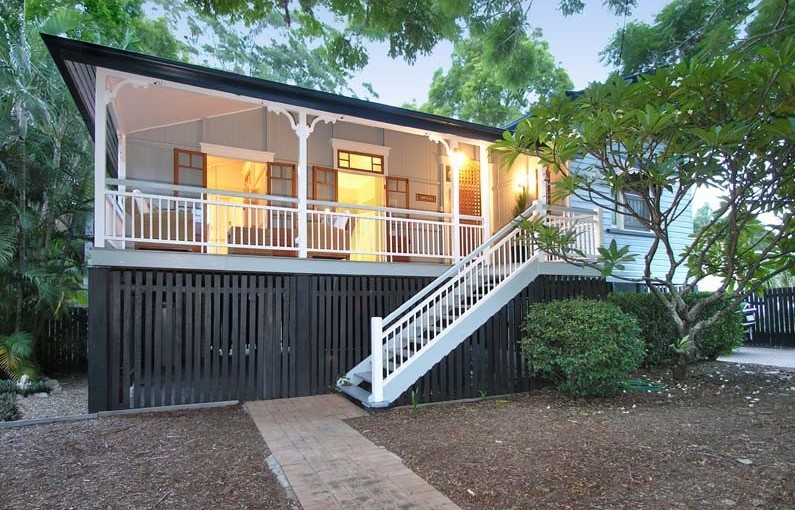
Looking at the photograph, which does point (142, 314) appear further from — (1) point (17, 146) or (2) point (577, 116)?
(2) point (577, 116)

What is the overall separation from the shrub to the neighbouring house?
→ 86 cm

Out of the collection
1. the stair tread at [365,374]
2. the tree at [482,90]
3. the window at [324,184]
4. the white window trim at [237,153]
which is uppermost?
the tree at [482,90]

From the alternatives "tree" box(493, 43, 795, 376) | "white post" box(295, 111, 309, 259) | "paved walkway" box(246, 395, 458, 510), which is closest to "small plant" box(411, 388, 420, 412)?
"paved walkway" box(246, 395, 458, 510)

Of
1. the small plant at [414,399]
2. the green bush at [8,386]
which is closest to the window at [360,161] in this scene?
the small plant at [414,399]

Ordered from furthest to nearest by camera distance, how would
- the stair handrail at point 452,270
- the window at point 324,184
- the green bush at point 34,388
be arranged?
the window at point 324,184
the green bush at point 34,388
the stair handrail at point 452,270

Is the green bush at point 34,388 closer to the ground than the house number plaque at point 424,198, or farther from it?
closer to the ground

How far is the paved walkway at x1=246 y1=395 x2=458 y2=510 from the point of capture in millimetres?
3447

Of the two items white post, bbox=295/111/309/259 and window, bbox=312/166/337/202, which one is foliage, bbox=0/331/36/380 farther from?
window, bbox=312/166/337/202

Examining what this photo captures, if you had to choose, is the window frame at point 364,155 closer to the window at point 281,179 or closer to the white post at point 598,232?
the window at point 281,179

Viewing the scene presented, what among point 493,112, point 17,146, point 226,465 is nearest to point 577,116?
point 226,465

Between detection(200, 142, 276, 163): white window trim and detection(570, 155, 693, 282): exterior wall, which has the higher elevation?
detection(200, 142, 276, 163): white window trim

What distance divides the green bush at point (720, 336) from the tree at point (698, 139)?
215 cm

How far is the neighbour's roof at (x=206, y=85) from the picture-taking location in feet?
20.0

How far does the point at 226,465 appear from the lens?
428cm
